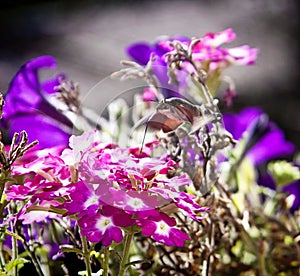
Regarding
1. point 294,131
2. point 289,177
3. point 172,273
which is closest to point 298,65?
point 294,131

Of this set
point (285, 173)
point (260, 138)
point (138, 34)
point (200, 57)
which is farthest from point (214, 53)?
point (138, 34)

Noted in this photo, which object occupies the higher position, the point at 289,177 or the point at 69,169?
the point at 69,169

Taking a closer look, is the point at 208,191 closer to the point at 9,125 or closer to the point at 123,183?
the point at 123,183

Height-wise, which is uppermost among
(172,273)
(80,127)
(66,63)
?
(80,127)

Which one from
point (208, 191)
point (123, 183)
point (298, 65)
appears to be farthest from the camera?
point (298, 65)

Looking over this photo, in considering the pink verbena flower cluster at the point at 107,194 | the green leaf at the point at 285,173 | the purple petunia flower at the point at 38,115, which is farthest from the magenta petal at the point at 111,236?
the green leaf at the point at 285,173

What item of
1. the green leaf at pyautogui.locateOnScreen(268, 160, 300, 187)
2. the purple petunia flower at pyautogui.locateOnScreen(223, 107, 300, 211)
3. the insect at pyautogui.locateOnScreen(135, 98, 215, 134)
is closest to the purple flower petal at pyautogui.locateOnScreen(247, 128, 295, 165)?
the purple petunia flower at pyautogui.locateOnScreen(223, 107, 300, 211)

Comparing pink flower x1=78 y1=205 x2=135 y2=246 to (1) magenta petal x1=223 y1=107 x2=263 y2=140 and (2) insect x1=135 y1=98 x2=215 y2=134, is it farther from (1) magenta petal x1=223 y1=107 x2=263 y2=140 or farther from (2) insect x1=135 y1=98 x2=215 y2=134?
(1) magenta petal x1=223 y1=107 x2=263 y2=140

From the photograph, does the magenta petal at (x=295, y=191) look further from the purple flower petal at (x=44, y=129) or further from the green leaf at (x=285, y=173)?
the purple flower petal at (x=44, y=129)

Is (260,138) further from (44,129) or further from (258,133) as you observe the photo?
(44,129)
